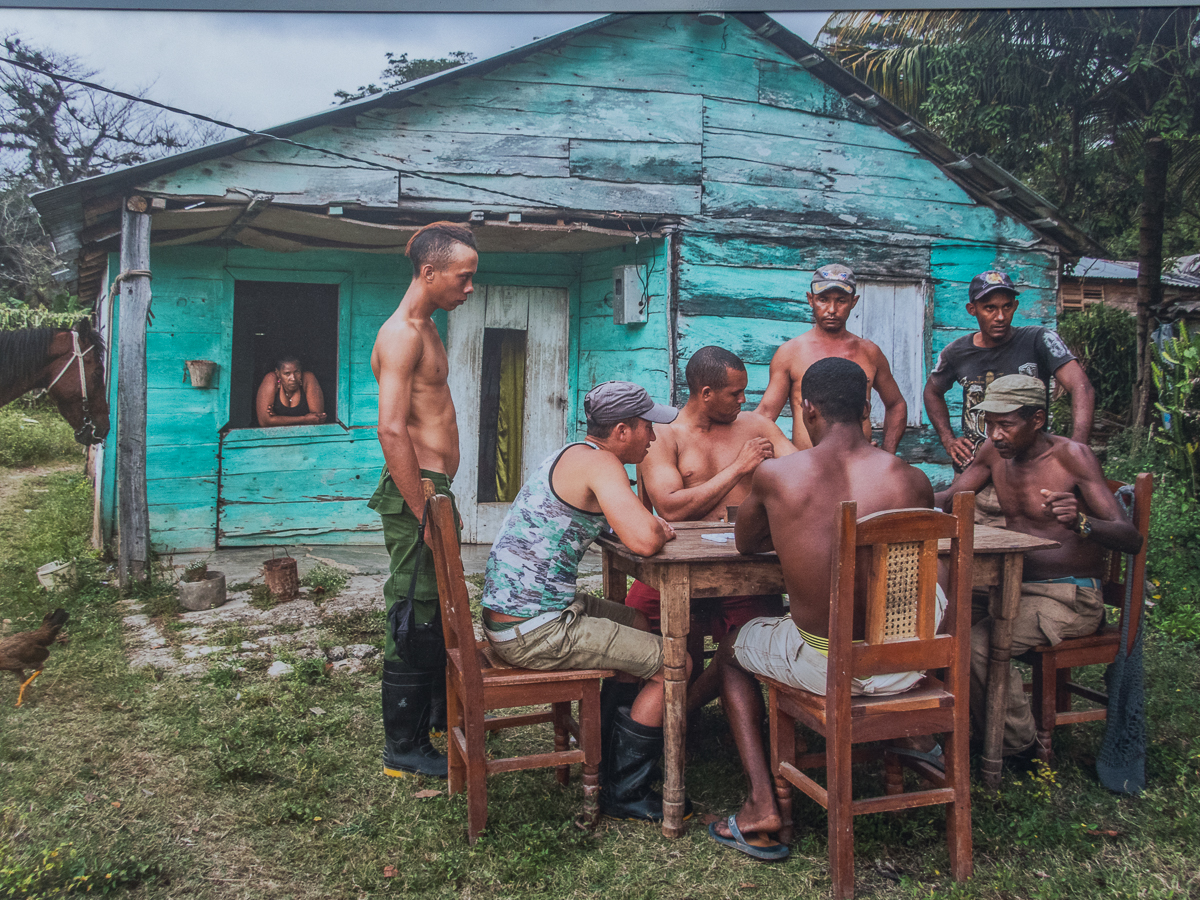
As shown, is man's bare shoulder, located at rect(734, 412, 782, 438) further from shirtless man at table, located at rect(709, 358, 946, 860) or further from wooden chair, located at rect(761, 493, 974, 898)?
wooden chair, located at rect(761, 493, 974, 898)

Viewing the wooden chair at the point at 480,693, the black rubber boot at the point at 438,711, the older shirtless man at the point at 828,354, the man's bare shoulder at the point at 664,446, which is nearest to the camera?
the wooden chair at the point at 480,693

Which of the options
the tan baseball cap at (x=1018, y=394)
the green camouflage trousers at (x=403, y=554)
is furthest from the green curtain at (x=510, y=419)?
the tan baseball cap at (x=1018, y=394)

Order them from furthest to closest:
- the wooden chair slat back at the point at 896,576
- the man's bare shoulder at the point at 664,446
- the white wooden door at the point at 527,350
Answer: the white wooden door at the point at 527,350
the man's bare shoulder at the point at 664,446
the wooden chair slat back at the point at 896,576

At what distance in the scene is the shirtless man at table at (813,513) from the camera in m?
2.48

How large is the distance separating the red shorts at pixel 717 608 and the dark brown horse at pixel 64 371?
297 cm

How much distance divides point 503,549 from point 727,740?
138 centimetres

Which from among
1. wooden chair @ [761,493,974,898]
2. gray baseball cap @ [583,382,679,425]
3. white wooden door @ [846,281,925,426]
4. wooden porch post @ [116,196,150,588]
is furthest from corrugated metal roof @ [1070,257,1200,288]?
wooden porch post @ [116,196,150,588]

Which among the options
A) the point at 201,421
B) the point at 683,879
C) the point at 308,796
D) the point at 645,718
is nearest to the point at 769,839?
the point at 683,879

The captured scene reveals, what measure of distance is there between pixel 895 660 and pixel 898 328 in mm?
3920

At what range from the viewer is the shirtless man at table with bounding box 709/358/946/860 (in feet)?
8.14

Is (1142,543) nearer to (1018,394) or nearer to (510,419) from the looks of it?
(1018,394)

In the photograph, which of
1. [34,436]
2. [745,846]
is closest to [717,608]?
[745,846]

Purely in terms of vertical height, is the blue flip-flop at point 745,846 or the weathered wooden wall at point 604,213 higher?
the weathered wooden wall at point 604,213

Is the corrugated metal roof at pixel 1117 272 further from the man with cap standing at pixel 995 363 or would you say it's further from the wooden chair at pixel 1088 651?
the wooden chair at pixel 1088 651
